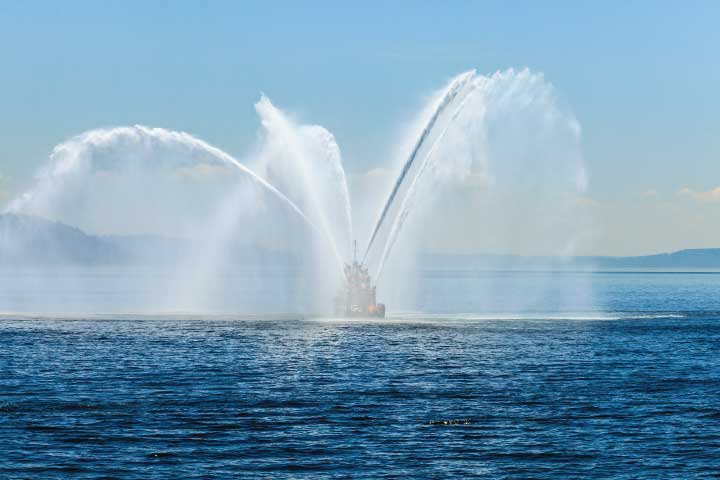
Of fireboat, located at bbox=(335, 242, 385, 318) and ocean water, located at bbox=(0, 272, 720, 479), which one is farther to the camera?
fireboat, located at bbox=(335, 242, 385, 318)

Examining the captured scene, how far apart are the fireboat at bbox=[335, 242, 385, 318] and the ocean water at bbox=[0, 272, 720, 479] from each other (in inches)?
204

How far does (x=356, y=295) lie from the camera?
101062mm

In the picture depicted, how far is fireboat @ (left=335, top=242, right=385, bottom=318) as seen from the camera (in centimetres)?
9694

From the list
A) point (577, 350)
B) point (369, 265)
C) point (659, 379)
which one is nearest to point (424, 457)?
point (659, 379)

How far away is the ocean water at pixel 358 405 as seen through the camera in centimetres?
4050

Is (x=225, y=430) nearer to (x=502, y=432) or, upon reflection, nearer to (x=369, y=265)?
(x=502, y=432)

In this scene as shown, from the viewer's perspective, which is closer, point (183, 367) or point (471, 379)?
point (471, 379)

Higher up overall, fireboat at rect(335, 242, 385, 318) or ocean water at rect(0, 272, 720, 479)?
fireboat at rect(335, 242, 385, 318)

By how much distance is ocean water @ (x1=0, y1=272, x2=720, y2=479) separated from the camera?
40500 mm

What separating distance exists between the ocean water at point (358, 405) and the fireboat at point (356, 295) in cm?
519

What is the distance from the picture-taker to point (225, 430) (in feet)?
153

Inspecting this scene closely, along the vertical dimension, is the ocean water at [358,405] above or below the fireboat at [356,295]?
below

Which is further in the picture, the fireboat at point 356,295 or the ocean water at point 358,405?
the fireboat at point 356,295

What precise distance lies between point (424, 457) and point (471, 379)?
23.4 metres
